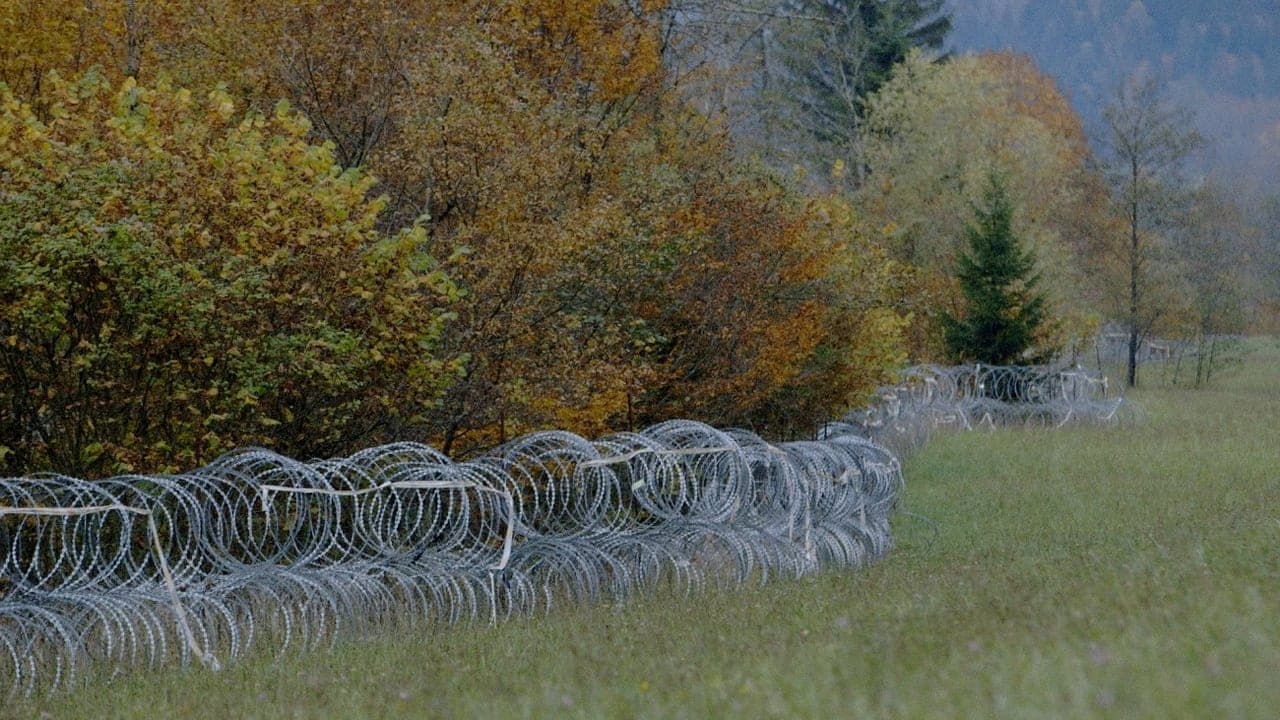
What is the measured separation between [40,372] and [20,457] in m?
0.78

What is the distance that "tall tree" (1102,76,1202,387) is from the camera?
53031mm

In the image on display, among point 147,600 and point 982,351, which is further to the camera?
point 982,351

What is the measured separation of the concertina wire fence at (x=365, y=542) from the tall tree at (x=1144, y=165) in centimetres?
3833

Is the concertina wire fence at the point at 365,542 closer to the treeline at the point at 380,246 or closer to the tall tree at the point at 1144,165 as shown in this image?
the treeline at the point at 380,246

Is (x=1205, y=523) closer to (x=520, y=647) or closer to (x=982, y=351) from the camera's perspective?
(x=520, y=647)

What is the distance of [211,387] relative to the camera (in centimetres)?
1292

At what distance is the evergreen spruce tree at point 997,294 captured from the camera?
38500mm

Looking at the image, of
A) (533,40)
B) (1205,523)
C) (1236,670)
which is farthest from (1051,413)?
(1236,670)

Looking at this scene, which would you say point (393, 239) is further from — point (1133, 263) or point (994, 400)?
point (1133, 263)

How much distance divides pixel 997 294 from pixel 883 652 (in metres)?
32.9

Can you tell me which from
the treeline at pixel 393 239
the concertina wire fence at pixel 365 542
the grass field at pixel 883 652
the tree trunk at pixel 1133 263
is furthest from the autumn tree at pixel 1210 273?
the concertina wire fence at pixel 365 542

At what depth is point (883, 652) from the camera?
6.87 m

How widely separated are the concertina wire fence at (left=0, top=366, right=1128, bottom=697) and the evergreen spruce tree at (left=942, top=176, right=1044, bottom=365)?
21883mm

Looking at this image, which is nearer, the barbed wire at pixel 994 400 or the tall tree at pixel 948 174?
the barbed wire at pixel 994 400
